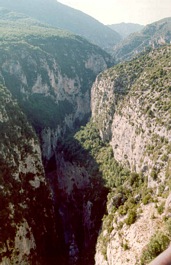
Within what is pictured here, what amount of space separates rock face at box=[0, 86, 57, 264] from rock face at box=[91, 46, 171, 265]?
1125 cm

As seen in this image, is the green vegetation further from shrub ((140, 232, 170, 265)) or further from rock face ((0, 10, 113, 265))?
shrub ((140, 232, 170, 265))

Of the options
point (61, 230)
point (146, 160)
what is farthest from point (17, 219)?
point (146, 160)

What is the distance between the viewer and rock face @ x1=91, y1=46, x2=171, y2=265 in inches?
1633

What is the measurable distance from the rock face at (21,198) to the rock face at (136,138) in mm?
11251

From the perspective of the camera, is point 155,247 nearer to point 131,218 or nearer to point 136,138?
point 131,218

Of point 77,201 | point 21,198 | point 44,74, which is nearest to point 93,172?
point 77,201

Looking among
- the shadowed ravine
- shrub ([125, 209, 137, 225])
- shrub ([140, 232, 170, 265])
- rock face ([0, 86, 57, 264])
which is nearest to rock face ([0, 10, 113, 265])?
rock face ([0, 86, 57, 264])

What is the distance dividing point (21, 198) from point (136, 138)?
26.8 metres

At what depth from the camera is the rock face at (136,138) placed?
41.5 metres

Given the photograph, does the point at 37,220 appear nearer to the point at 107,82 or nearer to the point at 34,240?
the point at 34,240

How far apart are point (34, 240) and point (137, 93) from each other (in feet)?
134

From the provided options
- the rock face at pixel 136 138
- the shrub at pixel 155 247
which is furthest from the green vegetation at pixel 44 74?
the shrub at pixel 155 247

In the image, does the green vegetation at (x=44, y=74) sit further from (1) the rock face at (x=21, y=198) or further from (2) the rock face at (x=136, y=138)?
(1) the rock face at (x=21, y=198)

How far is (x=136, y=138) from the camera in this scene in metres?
65.2
